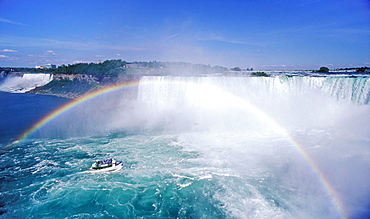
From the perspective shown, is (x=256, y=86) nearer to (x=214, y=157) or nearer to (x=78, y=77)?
(x=214, y=157)

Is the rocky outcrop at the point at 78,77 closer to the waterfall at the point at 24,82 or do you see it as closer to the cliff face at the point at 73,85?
the cliff face at the point at 73,85

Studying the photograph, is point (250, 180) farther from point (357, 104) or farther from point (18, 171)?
point (357, 104)

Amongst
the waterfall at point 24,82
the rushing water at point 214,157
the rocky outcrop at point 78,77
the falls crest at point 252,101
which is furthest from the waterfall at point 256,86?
the waterfall at point 24,82

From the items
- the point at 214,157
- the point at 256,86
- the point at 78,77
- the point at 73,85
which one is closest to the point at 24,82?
the point at 73,85

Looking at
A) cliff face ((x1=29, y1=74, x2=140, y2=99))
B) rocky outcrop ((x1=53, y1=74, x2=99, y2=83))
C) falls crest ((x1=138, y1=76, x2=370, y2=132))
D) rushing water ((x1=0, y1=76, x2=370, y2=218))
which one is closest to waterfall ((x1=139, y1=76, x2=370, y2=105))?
falls crest ((x1=138, y1=76, x2=370, y2=132))

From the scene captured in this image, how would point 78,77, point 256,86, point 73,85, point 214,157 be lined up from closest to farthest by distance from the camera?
point 214,157 < point 256,86 < point 73,85 < point 78,77

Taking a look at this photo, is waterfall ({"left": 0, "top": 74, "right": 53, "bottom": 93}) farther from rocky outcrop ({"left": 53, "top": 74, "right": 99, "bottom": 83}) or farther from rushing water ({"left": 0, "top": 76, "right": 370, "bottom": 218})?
rushing water ({"left": 0, "top": 76, "right": 370, "bottom": 218})
